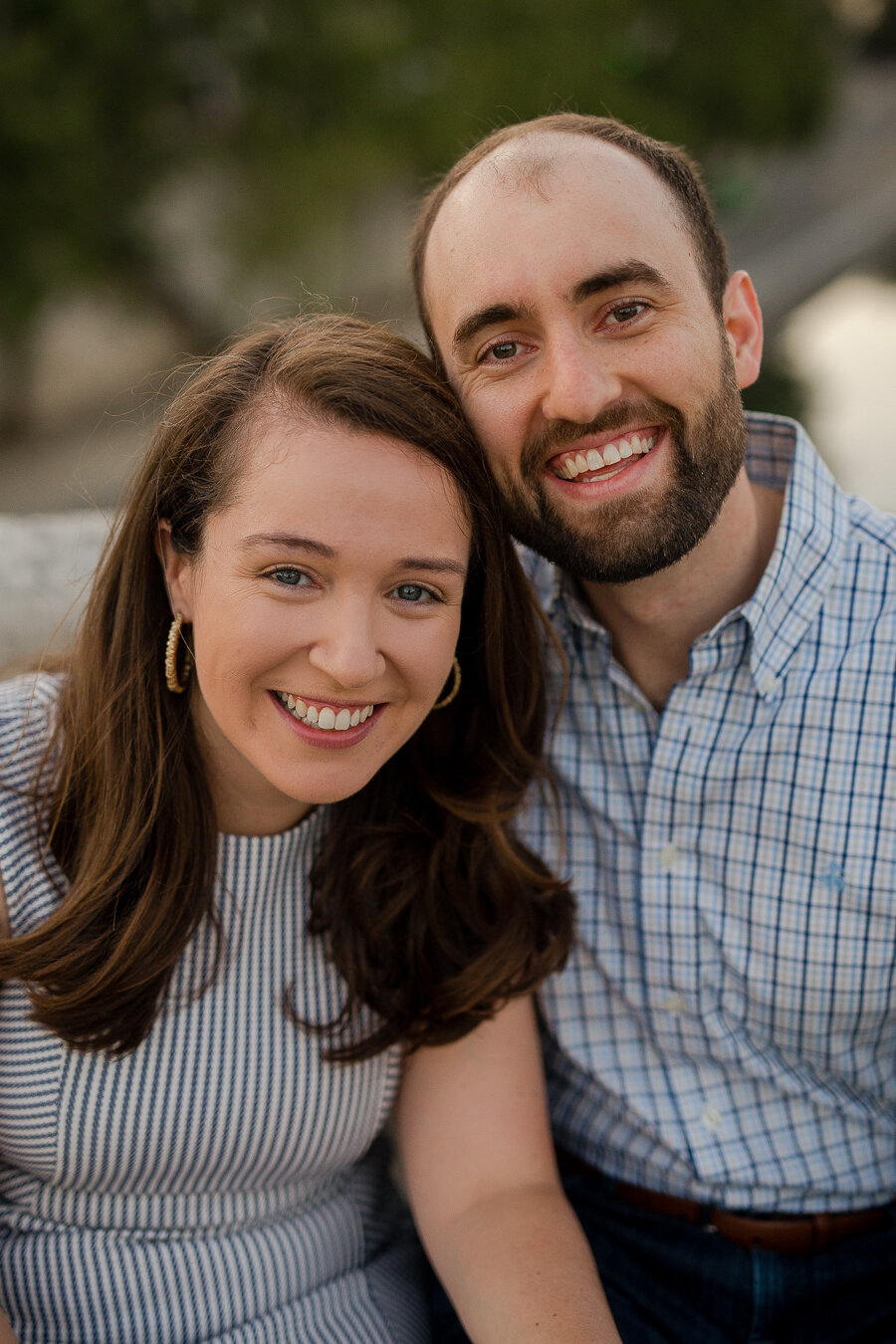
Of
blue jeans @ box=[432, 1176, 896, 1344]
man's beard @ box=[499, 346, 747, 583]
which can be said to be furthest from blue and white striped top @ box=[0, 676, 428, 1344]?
man's beard @ box=[499, 346, 747, 583]

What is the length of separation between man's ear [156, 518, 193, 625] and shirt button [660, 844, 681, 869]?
2.83ft

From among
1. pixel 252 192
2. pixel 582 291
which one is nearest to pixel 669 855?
pixel 582 291

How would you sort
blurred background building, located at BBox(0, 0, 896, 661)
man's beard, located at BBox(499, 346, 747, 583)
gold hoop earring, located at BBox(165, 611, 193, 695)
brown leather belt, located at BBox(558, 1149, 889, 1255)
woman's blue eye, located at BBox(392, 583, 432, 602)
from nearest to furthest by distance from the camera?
woman's blue eye, located at BBox(392, 583, 432, 602) → gold hoop earring, located at BBox(165, 611, 193, 695) → man's beard, located at BBox(499, 346, 747, 583) → brown leather belt, located at BBox(558, 1149, 889, 1255) → blurred background building, located at BBox(0, 0, 896, 661)

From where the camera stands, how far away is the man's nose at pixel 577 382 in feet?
5.89

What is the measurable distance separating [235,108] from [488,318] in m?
10.2

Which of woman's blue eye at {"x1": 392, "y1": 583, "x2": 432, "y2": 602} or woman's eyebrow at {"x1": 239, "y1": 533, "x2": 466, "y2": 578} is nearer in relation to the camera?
woman's eyebrow at {"x1": 239, "y1": 533, "x2": 466, "y2": 578}

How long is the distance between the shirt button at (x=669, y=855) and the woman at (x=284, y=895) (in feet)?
0.68

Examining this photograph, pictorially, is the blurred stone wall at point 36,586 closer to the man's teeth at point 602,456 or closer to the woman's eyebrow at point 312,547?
the woman's eyebrow at point 312,547

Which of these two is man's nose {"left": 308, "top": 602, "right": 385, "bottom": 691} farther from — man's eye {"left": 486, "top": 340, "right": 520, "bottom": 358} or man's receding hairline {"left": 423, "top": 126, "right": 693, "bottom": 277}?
man's receding hairline {"left": 423, "top": 126, "right": 693, "bottom": 277}

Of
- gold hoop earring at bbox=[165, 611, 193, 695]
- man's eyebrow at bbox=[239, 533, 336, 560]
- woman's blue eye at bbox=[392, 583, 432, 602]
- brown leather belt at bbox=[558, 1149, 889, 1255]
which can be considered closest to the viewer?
man's eyebrow at bbox=[239, 533, 336, 560]

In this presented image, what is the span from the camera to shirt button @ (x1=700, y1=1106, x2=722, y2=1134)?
1.99m

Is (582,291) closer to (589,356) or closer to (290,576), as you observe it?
(589,356)

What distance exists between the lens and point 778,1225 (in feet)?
6.52

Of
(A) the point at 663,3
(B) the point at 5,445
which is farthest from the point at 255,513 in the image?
(A) the point at 663,3
